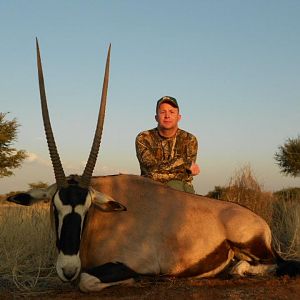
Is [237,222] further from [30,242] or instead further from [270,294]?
[30,242]

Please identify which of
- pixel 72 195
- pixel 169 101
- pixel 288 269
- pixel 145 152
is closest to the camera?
pixel 72 195

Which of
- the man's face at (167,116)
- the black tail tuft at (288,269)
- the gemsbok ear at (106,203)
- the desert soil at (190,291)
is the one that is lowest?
the desert soil at (190,291)

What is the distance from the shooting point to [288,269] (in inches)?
199

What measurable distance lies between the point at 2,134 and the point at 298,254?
687 inches

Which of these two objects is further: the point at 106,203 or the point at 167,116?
the point at 167,116

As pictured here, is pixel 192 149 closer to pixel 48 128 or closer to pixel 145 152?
pixel 145 152

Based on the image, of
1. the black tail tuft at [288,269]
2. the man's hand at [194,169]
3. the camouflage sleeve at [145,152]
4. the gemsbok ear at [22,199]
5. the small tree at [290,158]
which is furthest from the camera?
Result: the small tree at [290,158]

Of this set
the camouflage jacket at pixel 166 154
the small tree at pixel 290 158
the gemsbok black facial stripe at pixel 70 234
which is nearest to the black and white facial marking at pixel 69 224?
the gemsbok black facial stripe at pixel 70 234

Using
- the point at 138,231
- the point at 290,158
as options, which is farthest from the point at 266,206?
the point at 290,158

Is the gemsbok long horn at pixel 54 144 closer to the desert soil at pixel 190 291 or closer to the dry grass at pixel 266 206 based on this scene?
the desert soil at pixel 190 291

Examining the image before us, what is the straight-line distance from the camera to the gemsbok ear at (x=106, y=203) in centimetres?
455

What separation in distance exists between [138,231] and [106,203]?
439 mm

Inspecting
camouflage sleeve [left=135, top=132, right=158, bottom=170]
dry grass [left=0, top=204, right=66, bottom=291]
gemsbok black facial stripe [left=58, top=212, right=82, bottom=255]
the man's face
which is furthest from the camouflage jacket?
gemsbok black facial stripe [left=58, top=212, right=82, bottom=255]

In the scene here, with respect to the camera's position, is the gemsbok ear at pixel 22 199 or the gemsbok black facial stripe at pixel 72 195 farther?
the gemsbok ear at pixel 22 199
